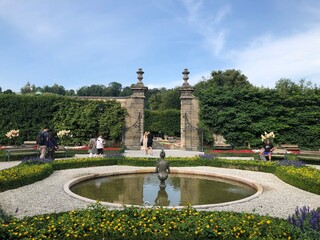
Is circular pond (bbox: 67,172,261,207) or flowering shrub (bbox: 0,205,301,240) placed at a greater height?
flowering shrub (bbox: 0,205,301,240)

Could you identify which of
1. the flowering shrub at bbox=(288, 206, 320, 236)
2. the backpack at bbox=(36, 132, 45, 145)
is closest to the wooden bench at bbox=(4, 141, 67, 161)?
the backpack at bbox=(36, 132, 45, 145)

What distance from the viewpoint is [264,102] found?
940 inches

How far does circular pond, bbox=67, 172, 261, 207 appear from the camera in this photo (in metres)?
8.62

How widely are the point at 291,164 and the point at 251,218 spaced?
8.05 metres

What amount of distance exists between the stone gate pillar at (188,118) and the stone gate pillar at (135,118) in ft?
10.9

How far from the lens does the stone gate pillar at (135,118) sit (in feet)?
76.2

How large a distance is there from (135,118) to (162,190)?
1399cm

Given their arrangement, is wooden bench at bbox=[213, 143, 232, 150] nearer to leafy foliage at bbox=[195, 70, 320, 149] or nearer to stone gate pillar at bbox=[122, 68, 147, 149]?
leafy foliage at bbox=[195, 70, 320, 149]

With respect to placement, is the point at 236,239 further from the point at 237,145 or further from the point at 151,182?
the point at 237,145

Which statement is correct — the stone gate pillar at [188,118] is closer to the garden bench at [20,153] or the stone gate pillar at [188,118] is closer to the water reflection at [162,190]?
the water reflection at [162,190]

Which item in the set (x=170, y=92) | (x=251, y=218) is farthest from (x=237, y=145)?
(x=170, y=92)

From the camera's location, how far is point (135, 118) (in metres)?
23.5

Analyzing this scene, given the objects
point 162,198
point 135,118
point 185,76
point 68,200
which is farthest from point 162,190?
point 185,76

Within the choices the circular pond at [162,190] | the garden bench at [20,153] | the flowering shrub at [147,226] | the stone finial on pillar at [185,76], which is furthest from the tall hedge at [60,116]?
the flowering shrub at [147,226]
